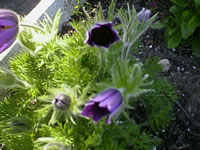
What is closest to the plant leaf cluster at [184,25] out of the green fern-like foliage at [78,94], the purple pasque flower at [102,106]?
the green fern-like foliage at [78,94]

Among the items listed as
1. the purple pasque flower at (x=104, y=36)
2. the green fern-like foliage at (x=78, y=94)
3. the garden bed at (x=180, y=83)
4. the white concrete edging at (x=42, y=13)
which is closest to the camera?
the purple pasque flower at (x=104, y=36)

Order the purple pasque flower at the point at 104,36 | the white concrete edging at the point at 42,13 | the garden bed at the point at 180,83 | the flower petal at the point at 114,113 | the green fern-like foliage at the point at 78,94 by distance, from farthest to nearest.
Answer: the white concrete edging at the point at 42,13, the garden bed at the point at 180,83, the green fern-like foliage at the point at 78,94, the purple pasque flower at the point at 104,36, the flower petal at the point at 114,113

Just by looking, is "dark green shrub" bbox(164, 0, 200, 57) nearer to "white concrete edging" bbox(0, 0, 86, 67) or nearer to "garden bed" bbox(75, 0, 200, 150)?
"garden bed" bbox(75, 0, 200, 150)

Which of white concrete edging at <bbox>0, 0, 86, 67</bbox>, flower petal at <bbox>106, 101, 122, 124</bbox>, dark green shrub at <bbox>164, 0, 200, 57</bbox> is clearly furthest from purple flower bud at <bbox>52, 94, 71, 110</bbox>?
dark green shrub at <bbox>164, 0, 200, 57</bbox>

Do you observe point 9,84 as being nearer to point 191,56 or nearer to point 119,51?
point 119,51

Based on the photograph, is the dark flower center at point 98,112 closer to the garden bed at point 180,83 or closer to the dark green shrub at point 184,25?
the garden bed at point 180,83

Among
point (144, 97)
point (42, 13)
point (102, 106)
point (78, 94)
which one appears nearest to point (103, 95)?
point (102, 106)

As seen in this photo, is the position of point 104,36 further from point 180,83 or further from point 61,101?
point 180,83
